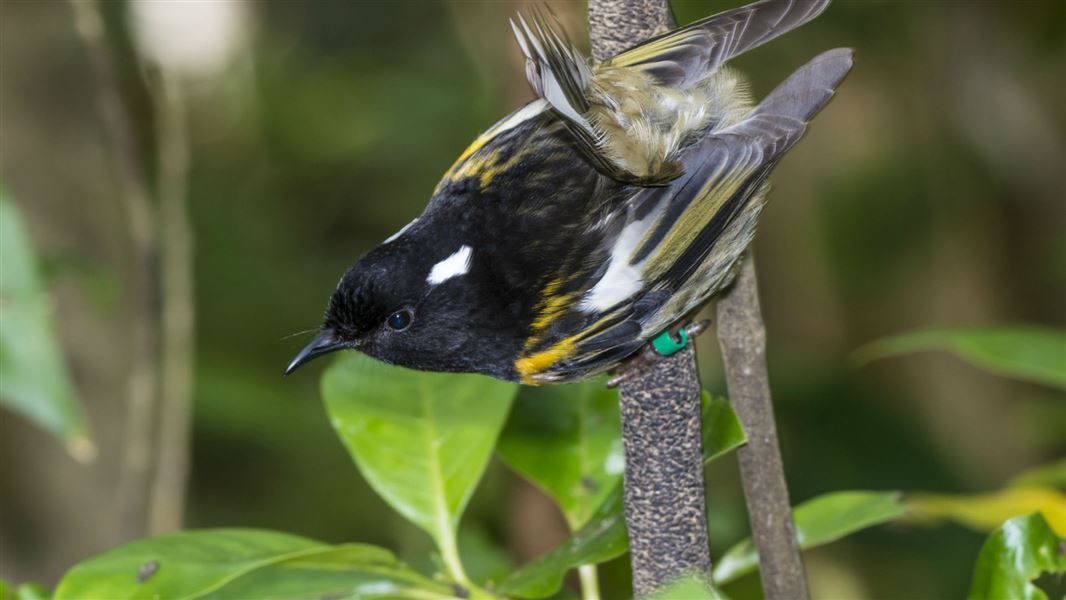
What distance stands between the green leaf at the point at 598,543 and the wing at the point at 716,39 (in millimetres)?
459

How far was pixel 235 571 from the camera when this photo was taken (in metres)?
1.43

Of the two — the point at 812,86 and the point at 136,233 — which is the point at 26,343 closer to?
the point at 812,86

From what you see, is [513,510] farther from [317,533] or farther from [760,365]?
[317,533]

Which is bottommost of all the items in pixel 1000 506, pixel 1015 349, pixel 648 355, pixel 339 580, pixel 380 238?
pixel 1000 506

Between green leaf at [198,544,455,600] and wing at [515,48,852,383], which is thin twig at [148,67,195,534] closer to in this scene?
green leaf at [198,544,455,600]

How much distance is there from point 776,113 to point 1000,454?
3.76 metres

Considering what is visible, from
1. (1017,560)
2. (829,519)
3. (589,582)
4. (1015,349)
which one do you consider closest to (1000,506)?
(1015,349)

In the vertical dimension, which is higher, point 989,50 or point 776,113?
point 776,113

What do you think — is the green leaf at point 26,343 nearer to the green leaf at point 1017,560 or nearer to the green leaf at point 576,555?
the green leaf at point 576,555

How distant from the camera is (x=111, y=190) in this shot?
3.66 metres

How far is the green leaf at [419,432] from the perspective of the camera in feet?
5.55

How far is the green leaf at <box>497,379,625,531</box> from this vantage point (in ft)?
5.60

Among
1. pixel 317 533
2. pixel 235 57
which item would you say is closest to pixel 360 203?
pixel 235 57

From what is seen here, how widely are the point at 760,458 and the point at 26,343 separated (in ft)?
2.85
